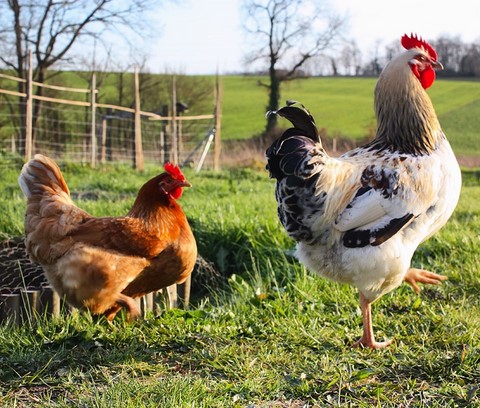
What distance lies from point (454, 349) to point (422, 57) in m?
1.96

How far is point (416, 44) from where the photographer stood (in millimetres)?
4016

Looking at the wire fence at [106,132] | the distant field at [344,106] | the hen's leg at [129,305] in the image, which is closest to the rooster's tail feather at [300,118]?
the hen's leg at [129,305]

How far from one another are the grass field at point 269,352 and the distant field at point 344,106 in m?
25.8

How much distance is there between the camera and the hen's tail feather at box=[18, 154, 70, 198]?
448 cm

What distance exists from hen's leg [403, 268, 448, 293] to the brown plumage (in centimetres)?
160

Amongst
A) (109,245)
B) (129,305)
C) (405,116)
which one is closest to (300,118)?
(405,116)

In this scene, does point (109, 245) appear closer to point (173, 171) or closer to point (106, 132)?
point (173, 171)

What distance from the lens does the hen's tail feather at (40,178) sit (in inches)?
176

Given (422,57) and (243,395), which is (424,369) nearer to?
(243,395)

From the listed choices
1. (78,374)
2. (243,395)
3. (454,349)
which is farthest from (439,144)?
(78,374)

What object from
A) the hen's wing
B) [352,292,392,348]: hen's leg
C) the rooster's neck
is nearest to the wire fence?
the hen's wing

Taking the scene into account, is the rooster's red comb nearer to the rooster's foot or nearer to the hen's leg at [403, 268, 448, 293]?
the hen's leg at [403, 268, 448, 293]

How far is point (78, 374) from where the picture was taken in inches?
122

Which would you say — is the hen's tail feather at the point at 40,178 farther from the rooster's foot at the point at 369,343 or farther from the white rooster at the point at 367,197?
the rooster's foot at the point at 369,343
